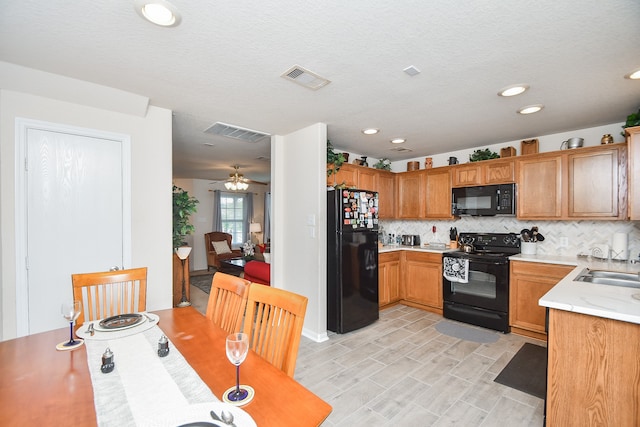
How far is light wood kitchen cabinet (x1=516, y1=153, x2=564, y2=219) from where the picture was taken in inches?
132

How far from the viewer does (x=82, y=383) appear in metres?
0.99

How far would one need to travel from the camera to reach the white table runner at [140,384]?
85 cm

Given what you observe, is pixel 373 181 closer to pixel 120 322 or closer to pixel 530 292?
pixel 530 292

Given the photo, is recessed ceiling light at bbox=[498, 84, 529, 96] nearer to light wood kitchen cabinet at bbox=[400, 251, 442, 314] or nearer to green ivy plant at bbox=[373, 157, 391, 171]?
light wood kitchen cabinet at bbox=[400, 251, 442, 314]

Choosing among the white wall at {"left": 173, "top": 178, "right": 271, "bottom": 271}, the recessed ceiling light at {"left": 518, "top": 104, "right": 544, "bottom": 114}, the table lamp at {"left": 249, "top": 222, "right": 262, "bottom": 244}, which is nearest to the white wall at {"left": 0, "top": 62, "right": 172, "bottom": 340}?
the recessed ceiling light at {"left": 518, "top": 104, "right": 544, "bottom": 114}

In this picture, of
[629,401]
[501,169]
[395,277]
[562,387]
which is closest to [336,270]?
[395,277]

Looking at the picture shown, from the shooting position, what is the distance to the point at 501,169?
3785 millimetres

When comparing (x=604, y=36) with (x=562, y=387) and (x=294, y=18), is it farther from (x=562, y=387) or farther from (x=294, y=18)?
(x=562, y=387)

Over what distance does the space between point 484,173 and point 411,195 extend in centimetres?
115

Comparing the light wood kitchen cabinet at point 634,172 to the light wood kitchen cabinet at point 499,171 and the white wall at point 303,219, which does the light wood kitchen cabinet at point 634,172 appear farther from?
the white wall at point 303,219

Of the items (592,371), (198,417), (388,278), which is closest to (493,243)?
(388,278)

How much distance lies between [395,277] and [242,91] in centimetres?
341

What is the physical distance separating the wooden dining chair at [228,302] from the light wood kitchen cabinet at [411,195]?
3.70 metres

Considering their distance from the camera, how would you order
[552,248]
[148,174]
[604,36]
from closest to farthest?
[604,36]
[148,174]
[552,248]
